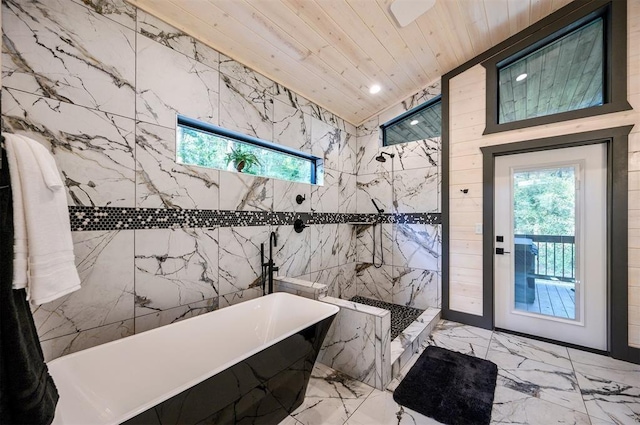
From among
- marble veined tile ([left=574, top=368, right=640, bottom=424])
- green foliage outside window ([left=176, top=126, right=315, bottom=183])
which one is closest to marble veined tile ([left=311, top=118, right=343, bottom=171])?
green foliage outside window ([left=176, top=126, right=315, bottom=183])

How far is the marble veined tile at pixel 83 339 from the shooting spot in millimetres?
1534

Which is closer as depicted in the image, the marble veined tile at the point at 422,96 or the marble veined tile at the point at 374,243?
the marble veined tile at the point at 422,96

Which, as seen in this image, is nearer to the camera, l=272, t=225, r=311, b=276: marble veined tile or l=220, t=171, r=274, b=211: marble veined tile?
l=220, t=171, r=274, b=211: marble veined tile

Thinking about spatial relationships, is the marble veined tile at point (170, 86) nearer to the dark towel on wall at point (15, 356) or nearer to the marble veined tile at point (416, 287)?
the dark towel on wall at point (15, 356)

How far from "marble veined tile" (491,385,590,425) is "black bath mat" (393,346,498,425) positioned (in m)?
0.06

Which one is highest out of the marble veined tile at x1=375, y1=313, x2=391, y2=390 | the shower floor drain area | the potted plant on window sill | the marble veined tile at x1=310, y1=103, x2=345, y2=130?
the marble veined tile at x1=310, y1=103, x2=345, y2=130

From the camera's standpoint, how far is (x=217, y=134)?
8.12ft

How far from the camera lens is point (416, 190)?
3580mm

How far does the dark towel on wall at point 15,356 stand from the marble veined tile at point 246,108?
171cm

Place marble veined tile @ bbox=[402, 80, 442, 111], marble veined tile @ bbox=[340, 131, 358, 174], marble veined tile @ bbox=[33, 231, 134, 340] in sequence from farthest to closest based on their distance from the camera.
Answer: marble veined tile @ bbox=[340, 131, 358, 174]
marble veined tile @ bbox=[402, 80, 442, 111]
marble veined tile @ bbox=[33, 231, 134, 340]

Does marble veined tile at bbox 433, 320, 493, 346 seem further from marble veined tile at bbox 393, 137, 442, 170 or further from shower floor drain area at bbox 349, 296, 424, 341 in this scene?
marble veined tile at bbox 393, 137, 442, 170

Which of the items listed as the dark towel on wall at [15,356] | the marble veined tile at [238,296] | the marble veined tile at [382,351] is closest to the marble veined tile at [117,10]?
the dark towel on wall at [15,356]

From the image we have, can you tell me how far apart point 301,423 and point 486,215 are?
2.83 m

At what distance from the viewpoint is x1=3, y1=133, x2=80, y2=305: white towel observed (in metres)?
0.93
